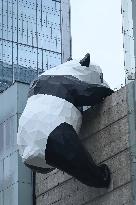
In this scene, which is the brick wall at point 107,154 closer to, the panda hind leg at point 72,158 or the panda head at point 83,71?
the panda hind leg at point 72,158

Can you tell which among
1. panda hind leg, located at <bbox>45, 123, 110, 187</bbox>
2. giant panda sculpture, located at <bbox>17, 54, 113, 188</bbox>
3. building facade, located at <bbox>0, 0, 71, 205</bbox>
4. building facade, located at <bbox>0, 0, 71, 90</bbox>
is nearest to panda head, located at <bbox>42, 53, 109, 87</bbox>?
giant panda sculpture, located at <bbox>17, 54, 113, 188</bbox>

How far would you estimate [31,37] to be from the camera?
96.3m

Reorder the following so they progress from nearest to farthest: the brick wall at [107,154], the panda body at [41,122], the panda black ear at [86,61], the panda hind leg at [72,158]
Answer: the brick wall at [107,154] < the panda hind leg at [72,158] < the panda body at [41,122] < the panda black ear at [86,61]

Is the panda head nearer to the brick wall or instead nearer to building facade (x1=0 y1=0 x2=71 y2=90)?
the brick wall

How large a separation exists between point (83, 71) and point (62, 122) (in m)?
A: 1.52

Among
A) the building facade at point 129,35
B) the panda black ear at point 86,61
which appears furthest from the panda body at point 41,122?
the building facade at point 129,35

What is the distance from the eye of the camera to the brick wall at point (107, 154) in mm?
12234

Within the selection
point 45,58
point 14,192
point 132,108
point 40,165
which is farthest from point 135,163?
point 45,58

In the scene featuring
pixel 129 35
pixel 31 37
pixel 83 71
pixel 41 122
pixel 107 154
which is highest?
pixel 129 35

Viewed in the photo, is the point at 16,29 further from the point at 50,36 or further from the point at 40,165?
the point at 40,165

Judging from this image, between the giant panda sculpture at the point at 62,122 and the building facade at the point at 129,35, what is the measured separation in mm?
658

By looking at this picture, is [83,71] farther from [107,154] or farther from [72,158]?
[72,158]

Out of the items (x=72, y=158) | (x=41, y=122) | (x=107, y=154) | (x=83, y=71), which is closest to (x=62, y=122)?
(x=41, y=122)

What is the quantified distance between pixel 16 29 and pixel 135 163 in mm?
86139
